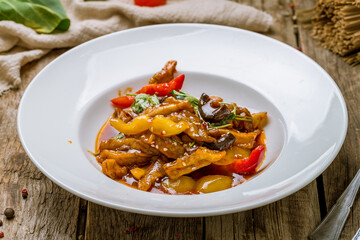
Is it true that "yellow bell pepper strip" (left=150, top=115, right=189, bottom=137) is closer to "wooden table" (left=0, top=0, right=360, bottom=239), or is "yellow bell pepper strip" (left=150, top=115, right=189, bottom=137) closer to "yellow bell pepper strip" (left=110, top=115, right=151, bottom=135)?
"yellow bell pepper strip" (left=110, top=115, right=151, bottom=135)

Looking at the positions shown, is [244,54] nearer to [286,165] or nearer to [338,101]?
[338,101]

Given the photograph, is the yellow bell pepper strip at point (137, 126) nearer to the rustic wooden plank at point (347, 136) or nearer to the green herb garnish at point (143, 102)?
the green herb garnish at point (143, 102)

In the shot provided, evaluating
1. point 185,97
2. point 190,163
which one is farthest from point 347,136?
point 190,163

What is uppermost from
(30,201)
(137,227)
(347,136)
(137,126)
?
(137,126)

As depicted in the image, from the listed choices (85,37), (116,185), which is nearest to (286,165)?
(116,185)

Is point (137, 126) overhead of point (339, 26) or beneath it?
beneath

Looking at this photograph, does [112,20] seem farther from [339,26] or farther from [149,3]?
[339,26]

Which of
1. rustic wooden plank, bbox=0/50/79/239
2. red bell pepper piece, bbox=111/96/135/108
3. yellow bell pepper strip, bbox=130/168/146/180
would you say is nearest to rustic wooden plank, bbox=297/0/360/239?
Result: yellow bell pepper strip, bbox=130/168/146/180
